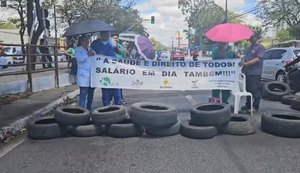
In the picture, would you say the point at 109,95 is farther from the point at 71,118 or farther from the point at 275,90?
the point at 275,90

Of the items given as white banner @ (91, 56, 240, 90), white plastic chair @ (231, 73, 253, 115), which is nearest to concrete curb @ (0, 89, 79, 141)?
white banner @ (91, 56, 240, 90)

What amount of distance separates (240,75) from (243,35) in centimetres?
107

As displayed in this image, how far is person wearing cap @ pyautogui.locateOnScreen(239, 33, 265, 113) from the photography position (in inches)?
345

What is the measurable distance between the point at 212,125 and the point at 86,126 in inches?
85.6

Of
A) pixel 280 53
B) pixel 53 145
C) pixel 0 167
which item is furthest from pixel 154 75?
pixel 280 53

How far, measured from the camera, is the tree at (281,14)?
143ft

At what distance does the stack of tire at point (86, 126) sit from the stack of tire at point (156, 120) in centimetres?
19

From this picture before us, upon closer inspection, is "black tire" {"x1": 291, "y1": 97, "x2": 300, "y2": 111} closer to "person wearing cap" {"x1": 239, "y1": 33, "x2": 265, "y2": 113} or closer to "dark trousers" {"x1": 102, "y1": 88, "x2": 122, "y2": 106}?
"person wearing cap" {"x1": 239, "y1": 33, "x2": 265, "y2": 113}

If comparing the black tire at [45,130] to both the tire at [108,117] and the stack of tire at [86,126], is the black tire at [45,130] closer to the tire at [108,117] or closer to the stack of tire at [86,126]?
the stack of tire at [86,126]

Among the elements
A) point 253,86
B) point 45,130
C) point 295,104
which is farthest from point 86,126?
point 295,104

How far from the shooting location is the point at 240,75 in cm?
891

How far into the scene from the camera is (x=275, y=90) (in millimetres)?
12008

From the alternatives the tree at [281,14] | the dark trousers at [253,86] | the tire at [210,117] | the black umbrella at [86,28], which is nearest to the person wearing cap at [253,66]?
the dark trousers at [253,86]

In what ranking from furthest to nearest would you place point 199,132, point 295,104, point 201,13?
point 201,13 → point 295,104 → point 199,132
